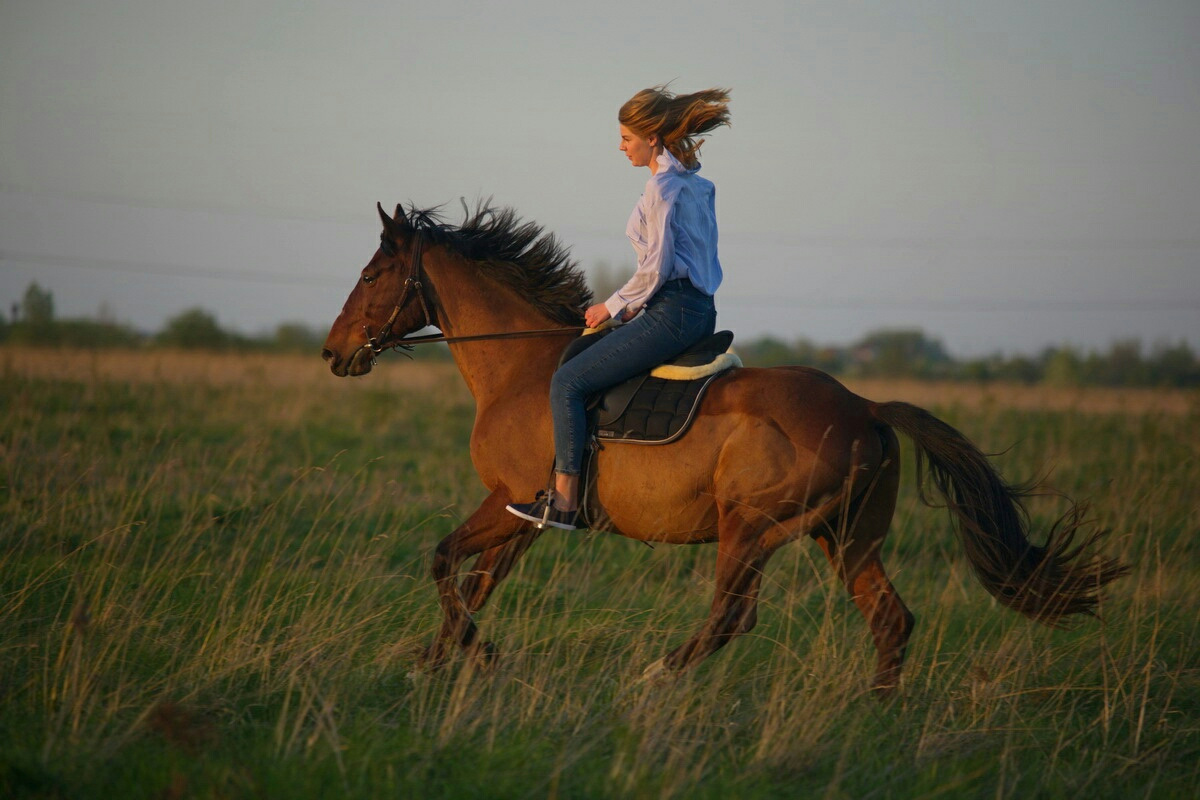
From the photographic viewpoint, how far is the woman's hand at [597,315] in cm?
506

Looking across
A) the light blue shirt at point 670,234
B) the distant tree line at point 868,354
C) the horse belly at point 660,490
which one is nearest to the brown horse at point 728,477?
the horse belly at point 660,490

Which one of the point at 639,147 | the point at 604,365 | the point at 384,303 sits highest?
the point at 639,147

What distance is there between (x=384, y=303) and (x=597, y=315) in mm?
1375

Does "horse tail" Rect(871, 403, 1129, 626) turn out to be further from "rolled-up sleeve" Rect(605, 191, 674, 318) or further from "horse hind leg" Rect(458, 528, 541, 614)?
"horse hind leg" Rect(458, 528, 541, 614)

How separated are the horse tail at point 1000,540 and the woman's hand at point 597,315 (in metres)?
1.46

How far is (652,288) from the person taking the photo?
16.1ft

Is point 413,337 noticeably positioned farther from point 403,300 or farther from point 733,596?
point 733,596

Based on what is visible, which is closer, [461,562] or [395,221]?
[461,562]

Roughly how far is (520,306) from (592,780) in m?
2.88

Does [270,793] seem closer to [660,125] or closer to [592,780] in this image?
[592,780]

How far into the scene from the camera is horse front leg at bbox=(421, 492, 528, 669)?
16.5ft

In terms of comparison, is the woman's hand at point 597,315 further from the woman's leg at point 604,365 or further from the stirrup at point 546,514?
the stirrup at point 546,514

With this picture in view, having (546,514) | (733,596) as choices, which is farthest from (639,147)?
(733,596)

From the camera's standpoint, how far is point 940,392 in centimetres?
2408
